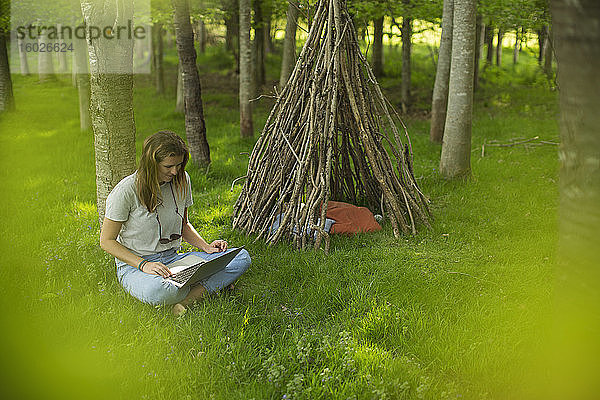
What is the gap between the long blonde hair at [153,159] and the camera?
3096 millimetres

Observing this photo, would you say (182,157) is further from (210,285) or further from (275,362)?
(275,362)

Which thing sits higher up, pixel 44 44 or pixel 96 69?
pixel 44 44

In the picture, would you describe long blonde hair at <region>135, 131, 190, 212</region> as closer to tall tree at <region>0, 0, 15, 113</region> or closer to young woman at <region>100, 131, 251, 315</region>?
young woman at <region>100, 131, 251, 315</region>

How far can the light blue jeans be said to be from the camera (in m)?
3.12

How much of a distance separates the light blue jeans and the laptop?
0.20 feet

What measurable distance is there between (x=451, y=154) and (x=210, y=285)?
12.6ft

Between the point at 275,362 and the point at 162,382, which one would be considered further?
the point at 275,362

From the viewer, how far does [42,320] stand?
311 cm

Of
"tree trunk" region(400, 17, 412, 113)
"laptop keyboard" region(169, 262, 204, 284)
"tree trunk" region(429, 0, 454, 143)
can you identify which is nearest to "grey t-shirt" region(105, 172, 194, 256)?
"laptop keyboard" region(169, 262, 204, 284)

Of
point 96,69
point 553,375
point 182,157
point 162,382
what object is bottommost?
point 162,382

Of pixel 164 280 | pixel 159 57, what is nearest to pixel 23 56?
pixel 159 57

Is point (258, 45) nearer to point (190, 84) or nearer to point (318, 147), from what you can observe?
point (190, 84)

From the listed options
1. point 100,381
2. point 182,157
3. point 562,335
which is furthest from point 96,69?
point 562,335

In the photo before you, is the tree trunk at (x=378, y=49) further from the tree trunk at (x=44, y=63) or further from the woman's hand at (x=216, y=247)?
the woman's hand at (x=216, y=247)
